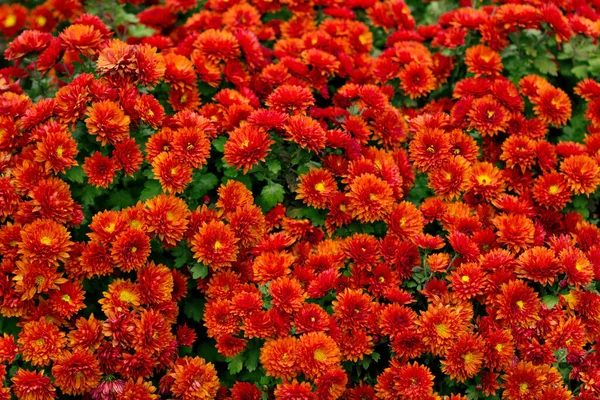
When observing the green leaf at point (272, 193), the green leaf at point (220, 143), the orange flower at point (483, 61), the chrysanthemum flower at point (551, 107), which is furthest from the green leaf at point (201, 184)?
the chrysanthemum flower at point (551, 107)

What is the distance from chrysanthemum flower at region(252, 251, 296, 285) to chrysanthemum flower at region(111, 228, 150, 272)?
0.42 meters

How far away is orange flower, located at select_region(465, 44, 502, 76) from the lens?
151 inches

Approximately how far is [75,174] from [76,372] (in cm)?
79

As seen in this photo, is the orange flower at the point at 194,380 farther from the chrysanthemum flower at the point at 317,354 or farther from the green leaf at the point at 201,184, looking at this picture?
the green leaf at the point at 201,184

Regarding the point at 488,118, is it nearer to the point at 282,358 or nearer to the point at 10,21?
the point at 282,358

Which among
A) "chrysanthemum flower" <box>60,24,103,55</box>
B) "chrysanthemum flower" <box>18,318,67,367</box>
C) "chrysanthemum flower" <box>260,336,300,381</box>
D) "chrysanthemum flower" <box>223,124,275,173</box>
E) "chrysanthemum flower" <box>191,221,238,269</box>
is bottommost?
"chrysanthemum flower" <box>18,318,67,367</box>

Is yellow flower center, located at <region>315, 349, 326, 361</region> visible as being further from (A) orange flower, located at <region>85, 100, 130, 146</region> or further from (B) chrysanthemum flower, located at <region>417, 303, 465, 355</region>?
(A) orange flower, located at <region>85, 100, 130, 146</region>

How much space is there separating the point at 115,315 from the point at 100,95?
91 centimetres

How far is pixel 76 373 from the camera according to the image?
2725mm

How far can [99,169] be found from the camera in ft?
9.87

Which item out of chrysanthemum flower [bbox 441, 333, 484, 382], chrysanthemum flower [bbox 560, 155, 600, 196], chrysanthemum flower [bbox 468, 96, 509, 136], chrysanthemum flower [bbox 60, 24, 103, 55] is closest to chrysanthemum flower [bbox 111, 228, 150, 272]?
chrysanthemum flower [bbox 60, 24, 103, 55]

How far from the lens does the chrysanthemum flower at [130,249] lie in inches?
111

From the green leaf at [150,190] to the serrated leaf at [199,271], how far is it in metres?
0.36

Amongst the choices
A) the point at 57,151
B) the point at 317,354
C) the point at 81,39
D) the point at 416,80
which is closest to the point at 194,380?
the point at 317,354
